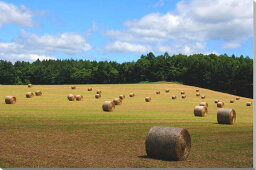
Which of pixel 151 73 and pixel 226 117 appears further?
pixel 151 73

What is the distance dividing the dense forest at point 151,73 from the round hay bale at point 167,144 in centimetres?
11186

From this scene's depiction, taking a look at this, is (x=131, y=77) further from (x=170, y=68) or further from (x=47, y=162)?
(x=47, y=162)

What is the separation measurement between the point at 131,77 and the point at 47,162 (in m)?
148

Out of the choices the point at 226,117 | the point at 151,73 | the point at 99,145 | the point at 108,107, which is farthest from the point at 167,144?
the point at 151,73

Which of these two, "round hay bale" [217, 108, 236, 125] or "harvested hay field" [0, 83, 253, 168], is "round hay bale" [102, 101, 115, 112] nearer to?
"harvested hay field" [0, 83, 253, 168]

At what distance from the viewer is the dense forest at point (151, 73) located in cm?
12800

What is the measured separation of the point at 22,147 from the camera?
17125 millimetres

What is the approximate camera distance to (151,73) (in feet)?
507

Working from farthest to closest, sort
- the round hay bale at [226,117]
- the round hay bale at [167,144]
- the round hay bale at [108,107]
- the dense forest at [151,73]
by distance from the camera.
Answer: the dense forest at [151,73] → the round hay bale at [108,107] → the round hay bale at [226,117] → the round hay bale at [167,144]

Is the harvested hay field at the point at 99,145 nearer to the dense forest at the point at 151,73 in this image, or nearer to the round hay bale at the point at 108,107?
the round hay bale at the point at 108,107

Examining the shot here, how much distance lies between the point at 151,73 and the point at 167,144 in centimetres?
13952

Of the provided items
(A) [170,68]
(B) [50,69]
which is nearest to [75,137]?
(A) [170,68]

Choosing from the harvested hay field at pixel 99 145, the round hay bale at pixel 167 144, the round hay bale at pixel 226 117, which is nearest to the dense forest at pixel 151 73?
the round hay bale at pixel 226 117

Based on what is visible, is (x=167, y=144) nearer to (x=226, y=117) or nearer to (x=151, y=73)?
(x=226, y=117)
